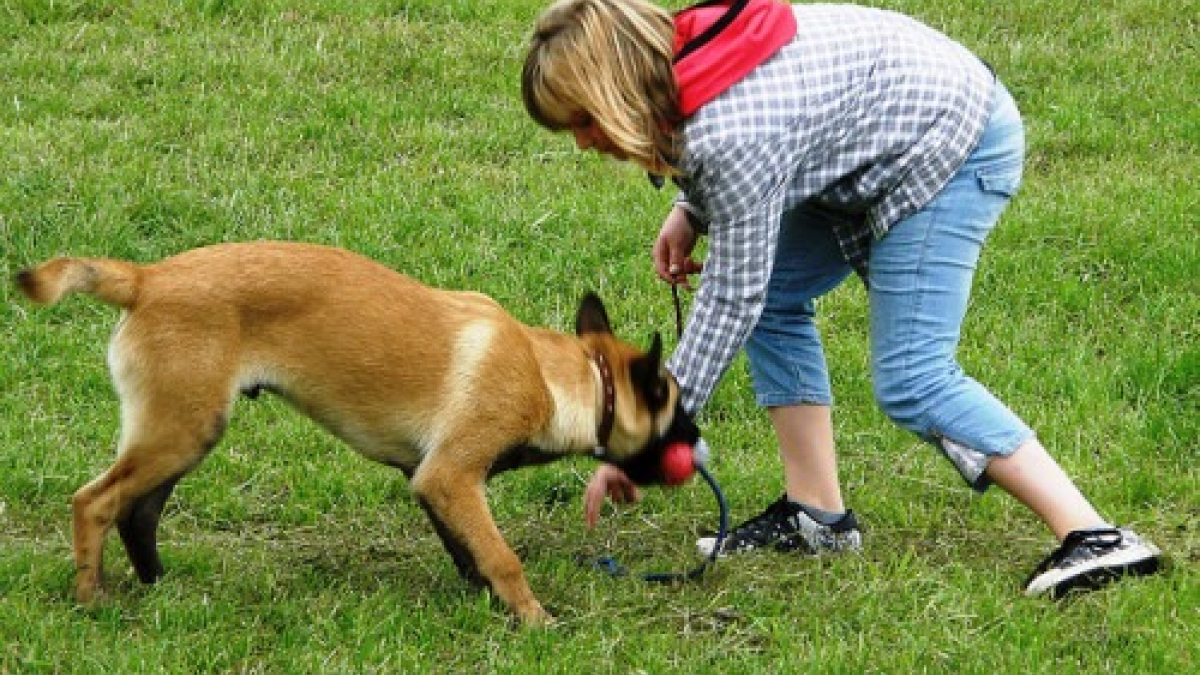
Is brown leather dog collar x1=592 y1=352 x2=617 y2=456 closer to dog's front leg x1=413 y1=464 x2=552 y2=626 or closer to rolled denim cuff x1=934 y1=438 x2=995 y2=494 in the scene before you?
dog's front leg x1=413 y1=464 x2=552 y2=626

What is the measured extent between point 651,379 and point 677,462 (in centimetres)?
26

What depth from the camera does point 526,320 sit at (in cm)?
786

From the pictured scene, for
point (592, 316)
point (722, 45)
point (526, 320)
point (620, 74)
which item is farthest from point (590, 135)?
point (526, 320)

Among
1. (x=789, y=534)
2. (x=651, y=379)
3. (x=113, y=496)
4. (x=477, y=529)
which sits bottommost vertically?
(x=789, y=534)

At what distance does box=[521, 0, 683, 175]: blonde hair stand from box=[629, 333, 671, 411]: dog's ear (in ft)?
2.15

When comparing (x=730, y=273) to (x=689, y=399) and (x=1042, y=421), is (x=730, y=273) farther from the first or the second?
(x=1042, y=421)

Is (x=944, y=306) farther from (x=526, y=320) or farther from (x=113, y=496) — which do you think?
(x=526, y=320)

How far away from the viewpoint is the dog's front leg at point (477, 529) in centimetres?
531

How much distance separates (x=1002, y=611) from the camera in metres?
5.35

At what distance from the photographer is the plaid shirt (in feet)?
16.5

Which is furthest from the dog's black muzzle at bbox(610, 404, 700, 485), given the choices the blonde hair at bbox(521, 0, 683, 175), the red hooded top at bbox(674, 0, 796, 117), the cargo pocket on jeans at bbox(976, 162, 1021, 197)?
the cargo pocket on jeans at bbox(976, 162, 1021, 197)

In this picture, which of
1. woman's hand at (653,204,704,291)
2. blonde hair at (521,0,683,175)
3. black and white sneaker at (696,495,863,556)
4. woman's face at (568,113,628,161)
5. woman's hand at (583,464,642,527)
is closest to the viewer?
blonde hair at (521,0,683,175)

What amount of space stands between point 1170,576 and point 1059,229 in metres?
3.25

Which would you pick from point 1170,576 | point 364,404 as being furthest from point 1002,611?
point 364,404
